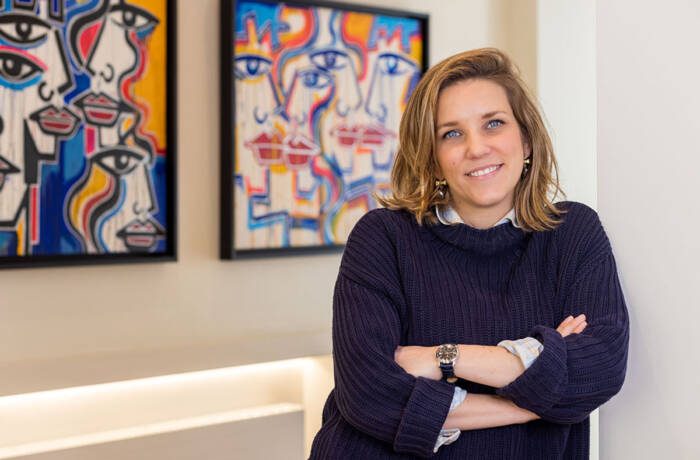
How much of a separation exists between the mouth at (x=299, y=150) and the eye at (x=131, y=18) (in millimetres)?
633

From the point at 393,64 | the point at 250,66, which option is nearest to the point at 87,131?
the point at 250,66

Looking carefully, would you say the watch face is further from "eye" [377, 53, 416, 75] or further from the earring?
"eye" [377, 53, 416, 75]

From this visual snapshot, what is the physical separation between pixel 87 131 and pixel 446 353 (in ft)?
5.25

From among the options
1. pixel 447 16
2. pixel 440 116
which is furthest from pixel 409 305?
pixel 447 16

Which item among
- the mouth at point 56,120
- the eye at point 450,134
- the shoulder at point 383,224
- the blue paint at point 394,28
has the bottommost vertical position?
the shoulder at point 383,224

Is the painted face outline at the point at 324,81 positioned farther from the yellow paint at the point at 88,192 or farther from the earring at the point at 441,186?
the earring at the point at 441,186

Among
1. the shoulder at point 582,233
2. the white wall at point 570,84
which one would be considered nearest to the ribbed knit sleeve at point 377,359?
the shoulder at point 582,233

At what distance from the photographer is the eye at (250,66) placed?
2.89 metres

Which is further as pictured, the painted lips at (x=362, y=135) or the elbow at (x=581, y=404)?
the painted lips at (x=362, y=135)

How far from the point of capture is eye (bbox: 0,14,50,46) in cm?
247

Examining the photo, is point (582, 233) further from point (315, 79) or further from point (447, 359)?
point (315, 79)

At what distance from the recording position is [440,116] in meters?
1.69

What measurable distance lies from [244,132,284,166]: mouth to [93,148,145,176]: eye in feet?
1.35

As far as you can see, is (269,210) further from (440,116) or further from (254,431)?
(440,116)
